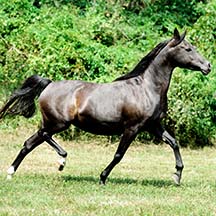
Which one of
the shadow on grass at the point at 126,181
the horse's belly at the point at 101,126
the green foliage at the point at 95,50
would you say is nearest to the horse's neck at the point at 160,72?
the horse's belly at the point at 101,126

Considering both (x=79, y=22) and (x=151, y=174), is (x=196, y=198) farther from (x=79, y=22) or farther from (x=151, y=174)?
(x=79, y=22)

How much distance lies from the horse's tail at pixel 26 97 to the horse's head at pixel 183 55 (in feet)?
6.31

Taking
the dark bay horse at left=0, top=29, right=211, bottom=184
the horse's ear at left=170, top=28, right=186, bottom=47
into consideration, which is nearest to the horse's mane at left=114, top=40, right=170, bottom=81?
the dark bay horse at left=0, top=29, right=211, bottom=184

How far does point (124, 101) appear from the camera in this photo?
8.95 metres

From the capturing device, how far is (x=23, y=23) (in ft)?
56.5

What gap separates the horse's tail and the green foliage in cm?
539

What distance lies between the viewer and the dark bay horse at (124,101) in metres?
8.92

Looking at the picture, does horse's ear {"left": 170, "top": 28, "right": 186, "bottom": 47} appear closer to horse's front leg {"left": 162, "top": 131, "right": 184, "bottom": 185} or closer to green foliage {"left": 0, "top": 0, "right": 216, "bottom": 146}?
horse's front leg {"left": 162, "top": 131, "right": 184, "bottom": 185}

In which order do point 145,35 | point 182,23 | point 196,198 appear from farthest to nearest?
point 182,23
point 145,35
point 196,198

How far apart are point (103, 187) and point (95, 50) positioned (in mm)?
7881

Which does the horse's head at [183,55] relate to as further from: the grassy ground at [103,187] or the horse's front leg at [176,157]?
the grassy ground at [103,187]

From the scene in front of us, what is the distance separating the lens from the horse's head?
29.8 feet

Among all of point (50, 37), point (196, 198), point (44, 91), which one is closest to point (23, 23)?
point (50, 37)

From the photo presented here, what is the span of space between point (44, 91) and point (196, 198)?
2.86 metres
